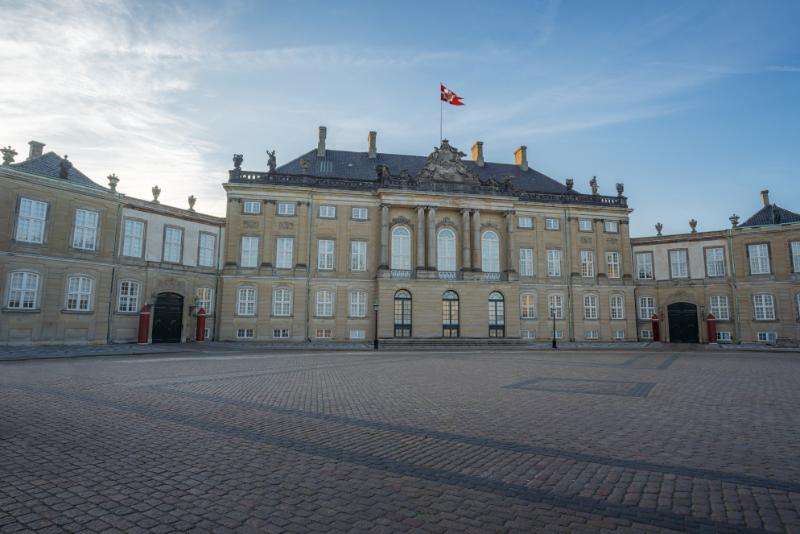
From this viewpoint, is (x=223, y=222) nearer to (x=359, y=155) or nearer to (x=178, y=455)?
(x=359, y=155)

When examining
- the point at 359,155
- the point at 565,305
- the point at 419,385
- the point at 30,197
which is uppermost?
the point at 359,155

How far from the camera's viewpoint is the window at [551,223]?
138 ft

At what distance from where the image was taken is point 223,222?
36.2 m

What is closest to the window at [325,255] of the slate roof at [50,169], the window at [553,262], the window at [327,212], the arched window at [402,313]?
the window at [327,212]

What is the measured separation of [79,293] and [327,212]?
18.4 m

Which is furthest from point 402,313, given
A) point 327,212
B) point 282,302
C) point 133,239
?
point 133,239

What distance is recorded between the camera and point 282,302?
36.3 meters

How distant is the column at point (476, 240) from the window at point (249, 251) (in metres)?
18.4

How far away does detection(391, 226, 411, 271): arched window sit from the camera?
38.3 m

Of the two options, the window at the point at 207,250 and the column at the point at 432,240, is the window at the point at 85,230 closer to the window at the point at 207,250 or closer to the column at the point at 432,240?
the window at the point at 207,250

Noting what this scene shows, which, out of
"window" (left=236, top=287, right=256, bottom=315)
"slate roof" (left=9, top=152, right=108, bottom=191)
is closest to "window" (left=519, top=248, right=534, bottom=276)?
"window" (left=236, top=287, right=256, bottom=315)

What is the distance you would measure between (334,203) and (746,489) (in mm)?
35345

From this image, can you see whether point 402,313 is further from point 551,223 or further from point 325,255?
point 551,223

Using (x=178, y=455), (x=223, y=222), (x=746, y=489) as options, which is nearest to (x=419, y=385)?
(x=178, y=455)
